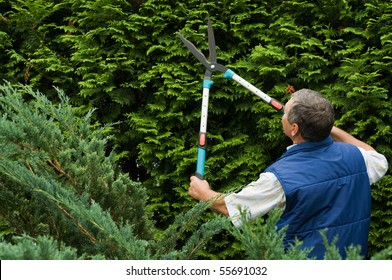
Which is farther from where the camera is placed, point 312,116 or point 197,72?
point 197,72

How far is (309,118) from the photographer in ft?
7.97

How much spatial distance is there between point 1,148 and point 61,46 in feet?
9.71

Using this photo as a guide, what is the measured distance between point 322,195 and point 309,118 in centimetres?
38

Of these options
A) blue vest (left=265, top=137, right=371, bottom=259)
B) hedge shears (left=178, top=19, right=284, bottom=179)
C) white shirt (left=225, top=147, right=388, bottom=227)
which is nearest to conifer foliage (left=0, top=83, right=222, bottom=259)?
white shirt (left=225, top=147, right=388, bottom=227)

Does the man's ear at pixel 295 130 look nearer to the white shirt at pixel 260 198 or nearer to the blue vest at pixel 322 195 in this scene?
the blue vest at pixel 322 195

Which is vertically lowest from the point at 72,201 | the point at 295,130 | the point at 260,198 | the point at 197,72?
the point at 260,198

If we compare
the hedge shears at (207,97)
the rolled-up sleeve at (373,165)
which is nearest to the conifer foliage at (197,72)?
the hedge shears at (207,97)

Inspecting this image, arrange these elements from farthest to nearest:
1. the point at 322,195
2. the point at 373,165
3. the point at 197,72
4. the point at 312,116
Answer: the point at 197,72 → the point at 373,165 → the point at 312,116 → the point at 322,195

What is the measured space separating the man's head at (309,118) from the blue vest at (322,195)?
55 mm

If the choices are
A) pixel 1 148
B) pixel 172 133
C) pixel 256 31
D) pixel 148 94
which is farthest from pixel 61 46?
pixel 1 148

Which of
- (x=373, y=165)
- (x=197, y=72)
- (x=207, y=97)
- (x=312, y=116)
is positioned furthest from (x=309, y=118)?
(x=197, y=72)

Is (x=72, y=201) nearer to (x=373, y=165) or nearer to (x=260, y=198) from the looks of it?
(x=260, y=198)

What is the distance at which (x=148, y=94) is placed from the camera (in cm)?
451

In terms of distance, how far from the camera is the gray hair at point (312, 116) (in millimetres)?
2420
